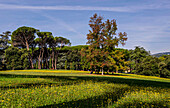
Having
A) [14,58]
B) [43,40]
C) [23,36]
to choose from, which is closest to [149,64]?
[43,40]

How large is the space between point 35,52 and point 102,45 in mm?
40567

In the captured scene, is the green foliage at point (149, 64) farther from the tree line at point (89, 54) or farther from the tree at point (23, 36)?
the tree at point (23, 36)

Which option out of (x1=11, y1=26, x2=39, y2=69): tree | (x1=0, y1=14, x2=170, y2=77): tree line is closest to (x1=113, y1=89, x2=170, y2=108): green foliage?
(x1=0, y1=14, x2=170, y2=77): tree line

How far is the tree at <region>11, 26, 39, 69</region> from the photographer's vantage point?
60.7 meters

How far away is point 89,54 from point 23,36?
3716 centimetres

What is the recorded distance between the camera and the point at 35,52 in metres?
68.6

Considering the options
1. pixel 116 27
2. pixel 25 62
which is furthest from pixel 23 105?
pixel 25 62

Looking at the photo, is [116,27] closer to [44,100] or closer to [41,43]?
[44,100]

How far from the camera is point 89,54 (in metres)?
38.0

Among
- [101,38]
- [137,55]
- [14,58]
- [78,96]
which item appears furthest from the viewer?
[137,55]

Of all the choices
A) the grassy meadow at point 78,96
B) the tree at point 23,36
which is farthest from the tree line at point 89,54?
the grassy meadow at point 78,96

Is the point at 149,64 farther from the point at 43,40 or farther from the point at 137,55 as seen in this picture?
the point at 43,40

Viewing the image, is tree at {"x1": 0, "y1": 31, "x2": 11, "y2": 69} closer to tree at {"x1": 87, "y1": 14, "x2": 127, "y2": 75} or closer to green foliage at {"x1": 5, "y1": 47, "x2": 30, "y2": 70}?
green foliage at {"x1": 5, "y1": 47, "x2": 30, "y2": 70}

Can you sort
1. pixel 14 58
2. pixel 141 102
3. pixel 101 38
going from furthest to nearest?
pixel 14 58 < pixel 101 38 < pixel 141 102
